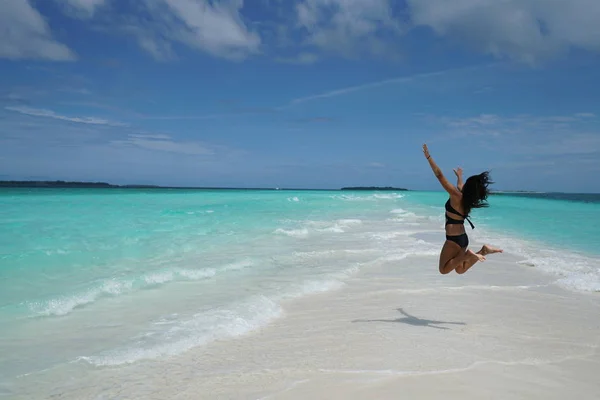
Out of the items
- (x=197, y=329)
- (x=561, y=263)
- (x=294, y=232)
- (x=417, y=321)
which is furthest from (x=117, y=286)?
(x=561, y=263)

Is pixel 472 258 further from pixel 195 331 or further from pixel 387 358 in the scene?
pixel 195 331

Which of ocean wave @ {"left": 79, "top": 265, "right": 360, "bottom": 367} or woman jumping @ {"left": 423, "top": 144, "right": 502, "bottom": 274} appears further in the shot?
woman jumping @ {"left": 423, "top": 144, "right": 502, "bottom": 274}

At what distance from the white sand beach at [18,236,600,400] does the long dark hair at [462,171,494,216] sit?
5.36 feet

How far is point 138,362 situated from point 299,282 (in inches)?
169

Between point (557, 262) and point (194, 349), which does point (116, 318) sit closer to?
point (194, 349)

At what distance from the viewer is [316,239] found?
16.0 m

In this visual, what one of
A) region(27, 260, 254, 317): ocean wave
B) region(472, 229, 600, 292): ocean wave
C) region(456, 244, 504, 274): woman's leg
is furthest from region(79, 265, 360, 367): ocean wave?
region(472, 229, 600, 292): ocean wave

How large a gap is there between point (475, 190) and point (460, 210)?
338mm

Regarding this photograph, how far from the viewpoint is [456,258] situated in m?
6.05

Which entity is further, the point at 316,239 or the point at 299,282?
the point at 316,239

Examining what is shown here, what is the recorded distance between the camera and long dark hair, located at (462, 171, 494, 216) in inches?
223

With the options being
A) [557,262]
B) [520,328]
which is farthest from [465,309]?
[557,262]

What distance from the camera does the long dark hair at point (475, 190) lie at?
5.65 meters

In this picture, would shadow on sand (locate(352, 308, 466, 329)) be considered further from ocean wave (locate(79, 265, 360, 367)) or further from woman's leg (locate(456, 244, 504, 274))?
ocean wave (locate(79, 265, 360, 367))
